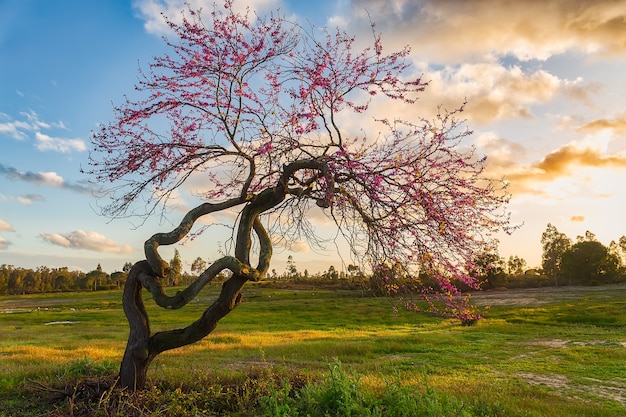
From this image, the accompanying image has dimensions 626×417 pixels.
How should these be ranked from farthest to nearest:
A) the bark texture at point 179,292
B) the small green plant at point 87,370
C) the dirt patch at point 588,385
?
the dirt patch at point 588,385 → the small green plant at point 87,370 → the bark texture at point 179,292

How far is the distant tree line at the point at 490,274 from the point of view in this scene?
9.66m

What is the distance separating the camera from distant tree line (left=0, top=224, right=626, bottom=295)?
9656mm

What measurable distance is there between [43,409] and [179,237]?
4.34 m

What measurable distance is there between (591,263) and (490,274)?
77.2 ft

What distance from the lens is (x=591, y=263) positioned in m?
94.2

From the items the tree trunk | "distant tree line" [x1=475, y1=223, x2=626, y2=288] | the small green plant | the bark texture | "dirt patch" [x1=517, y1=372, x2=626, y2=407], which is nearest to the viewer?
the bark texture

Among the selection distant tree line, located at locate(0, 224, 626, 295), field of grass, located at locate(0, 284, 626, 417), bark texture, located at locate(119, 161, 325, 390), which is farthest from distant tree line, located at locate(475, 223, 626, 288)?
bark texture, located at locate(119, 161, 325, 390)

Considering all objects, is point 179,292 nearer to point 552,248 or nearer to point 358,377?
point 358,377

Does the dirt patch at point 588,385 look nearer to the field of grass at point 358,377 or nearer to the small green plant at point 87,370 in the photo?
the field of grass at point 358,377

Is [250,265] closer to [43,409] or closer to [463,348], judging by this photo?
[43,409]

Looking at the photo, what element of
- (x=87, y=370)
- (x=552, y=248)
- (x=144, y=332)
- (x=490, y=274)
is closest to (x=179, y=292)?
(x=144, y=332)

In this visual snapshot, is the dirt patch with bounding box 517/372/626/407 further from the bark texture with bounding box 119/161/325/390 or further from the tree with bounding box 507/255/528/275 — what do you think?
the tree with bounding box 507/255/528/275

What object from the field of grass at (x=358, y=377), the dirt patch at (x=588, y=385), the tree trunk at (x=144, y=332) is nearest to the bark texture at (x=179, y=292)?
the tree trunk at (x=144, y=332)

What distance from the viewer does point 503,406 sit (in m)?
10.2
